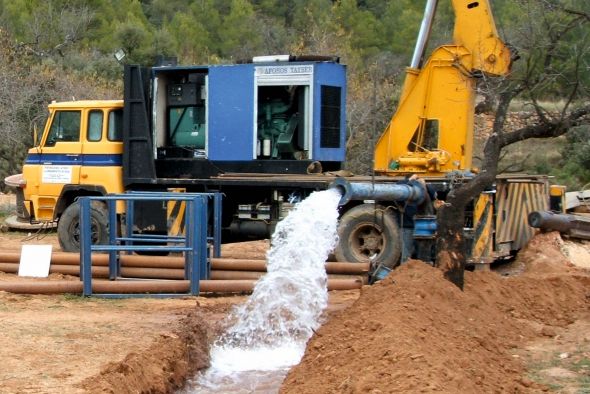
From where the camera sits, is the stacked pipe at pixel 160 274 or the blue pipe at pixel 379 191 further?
the stacked pipe at pixel 160 274

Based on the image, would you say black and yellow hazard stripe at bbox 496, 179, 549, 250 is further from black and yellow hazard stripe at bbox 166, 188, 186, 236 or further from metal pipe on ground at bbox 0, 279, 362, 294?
black and yellow hazard stripe at bbox 166, 188, 186, 236

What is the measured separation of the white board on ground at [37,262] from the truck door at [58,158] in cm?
360

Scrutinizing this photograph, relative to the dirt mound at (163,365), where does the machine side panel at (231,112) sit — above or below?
above

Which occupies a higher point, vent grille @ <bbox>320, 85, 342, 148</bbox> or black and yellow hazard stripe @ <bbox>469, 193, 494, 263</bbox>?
vent grille @ <bbox>320, 85, 342, 148</bbox>

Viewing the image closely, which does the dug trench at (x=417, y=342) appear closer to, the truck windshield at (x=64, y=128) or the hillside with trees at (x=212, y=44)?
the hillside with trees at (x=212, y=44)

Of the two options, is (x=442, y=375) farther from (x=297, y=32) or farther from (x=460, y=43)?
(x=297, y=32)

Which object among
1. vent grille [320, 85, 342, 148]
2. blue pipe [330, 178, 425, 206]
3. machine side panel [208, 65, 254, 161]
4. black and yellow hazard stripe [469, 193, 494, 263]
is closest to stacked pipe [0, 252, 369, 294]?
blue pipe [330, 178, 425, 206]

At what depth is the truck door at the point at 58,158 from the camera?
18.3 metres

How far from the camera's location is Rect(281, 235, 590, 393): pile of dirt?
7.76 m

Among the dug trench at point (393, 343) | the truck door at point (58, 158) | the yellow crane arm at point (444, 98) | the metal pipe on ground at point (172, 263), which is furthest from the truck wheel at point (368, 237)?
the truck door at point (58, 158)

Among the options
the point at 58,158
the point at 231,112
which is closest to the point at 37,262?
the point at 58,158

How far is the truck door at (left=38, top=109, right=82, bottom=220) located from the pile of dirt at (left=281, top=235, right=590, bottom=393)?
26.8 ft

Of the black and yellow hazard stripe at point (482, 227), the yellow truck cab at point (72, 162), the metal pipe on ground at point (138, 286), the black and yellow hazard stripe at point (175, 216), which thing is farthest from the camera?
the yellow truck cab at point (72, 162)

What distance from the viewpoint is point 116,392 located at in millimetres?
8359
